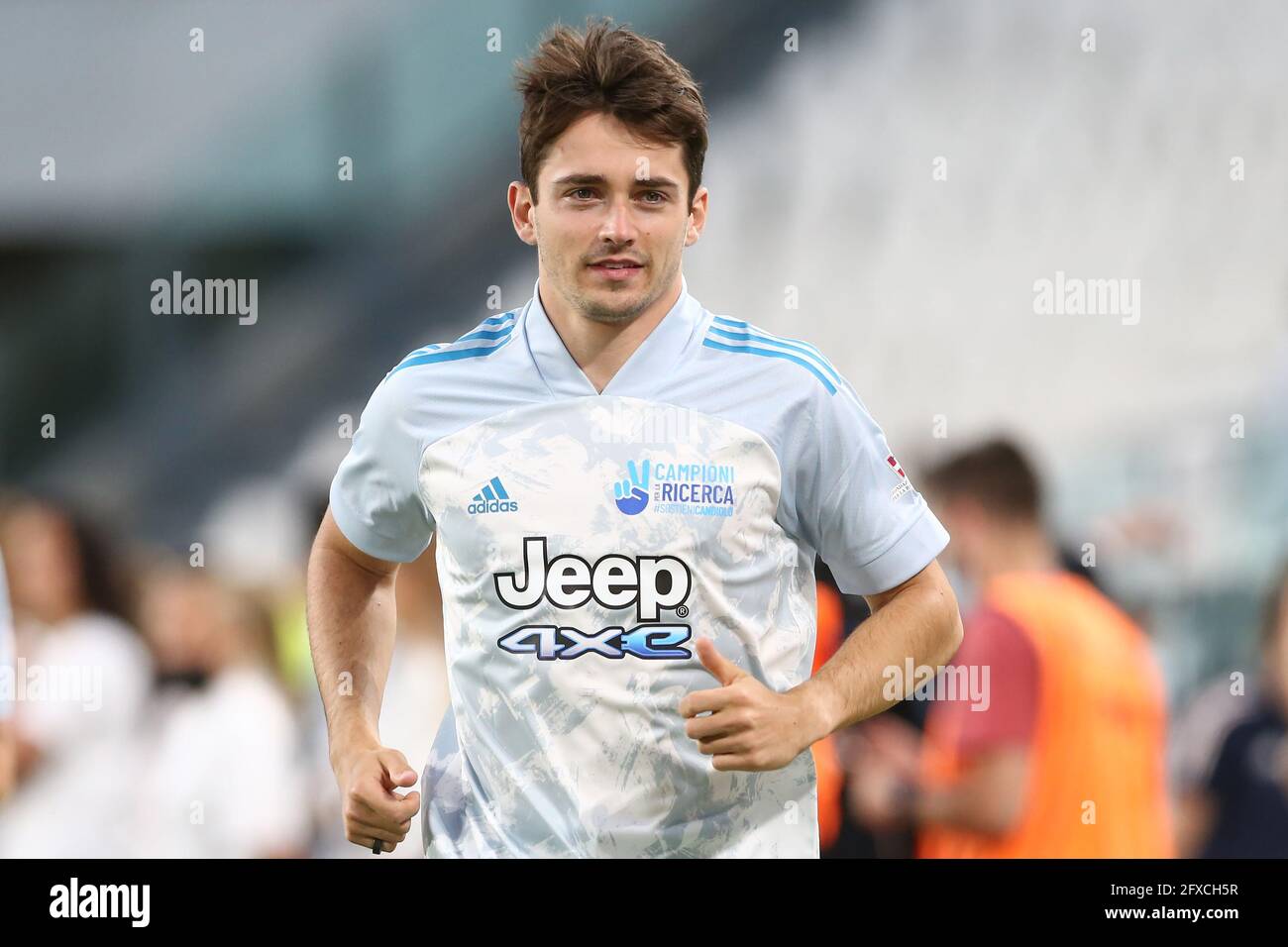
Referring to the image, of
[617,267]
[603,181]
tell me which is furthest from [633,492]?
[603,181]

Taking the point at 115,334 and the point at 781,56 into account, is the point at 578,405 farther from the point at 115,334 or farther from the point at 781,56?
the point at 115,334

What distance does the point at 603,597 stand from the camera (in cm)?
174

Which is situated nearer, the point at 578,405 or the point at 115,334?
the point at 578,405

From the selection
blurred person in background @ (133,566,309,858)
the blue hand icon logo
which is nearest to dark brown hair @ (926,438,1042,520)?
the blue hand icon logo

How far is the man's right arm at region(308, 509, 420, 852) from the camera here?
70.8 inches

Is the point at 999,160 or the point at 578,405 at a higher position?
the point at 999,160

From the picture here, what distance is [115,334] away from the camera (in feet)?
14.3

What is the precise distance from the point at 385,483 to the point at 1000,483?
5.05ft

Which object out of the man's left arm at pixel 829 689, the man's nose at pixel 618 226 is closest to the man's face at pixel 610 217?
the man's nose at pixel 618 226

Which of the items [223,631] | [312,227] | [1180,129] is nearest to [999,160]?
[1180,129]

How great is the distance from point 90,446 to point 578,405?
2.91 m

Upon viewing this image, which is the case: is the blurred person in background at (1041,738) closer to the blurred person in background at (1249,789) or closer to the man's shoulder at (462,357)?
the blurred person in background at (1249,789)

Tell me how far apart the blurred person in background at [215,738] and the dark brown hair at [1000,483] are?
180 centimetres

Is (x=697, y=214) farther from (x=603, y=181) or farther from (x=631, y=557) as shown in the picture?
(x=631, y=557)
